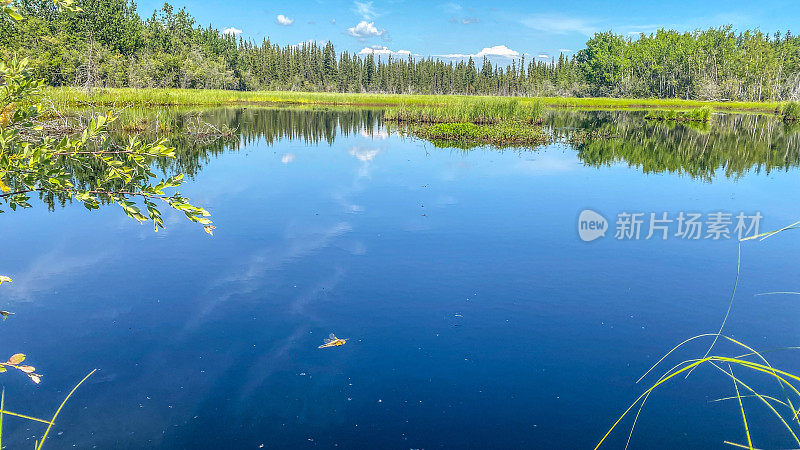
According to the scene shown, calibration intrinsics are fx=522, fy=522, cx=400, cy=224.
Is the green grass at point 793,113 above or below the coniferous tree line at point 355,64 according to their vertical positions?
below

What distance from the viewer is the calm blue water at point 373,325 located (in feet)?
15.8

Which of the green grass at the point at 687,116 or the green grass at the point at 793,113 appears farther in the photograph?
the green grass at the point at 793,113

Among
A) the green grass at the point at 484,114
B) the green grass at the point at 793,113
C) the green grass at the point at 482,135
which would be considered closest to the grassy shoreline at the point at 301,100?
the green grass at the point at 484,114

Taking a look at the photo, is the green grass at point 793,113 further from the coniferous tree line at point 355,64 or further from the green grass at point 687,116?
the coniferous tree line at point 355,64

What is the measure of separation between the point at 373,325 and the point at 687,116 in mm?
55687

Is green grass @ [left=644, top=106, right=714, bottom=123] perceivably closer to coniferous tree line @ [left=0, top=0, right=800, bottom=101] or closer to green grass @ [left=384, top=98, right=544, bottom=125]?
green grass @ [left=384, top=98, right=544, bottom=125]

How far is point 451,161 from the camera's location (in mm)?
20891

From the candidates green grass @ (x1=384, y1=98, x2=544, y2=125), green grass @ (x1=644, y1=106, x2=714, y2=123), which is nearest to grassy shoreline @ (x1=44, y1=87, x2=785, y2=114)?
green grass @ (x1=384, y1=98, x2=544, y2=125)

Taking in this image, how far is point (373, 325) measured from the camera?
21.7 ft

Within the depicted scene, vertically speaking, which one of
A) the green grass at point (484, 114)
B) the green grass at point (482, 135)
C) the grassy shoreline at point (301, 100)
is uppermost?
the grassy shoreline at point (301, 100)

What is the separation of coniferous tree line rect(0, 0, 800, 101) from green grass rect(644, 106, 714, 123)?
156ft

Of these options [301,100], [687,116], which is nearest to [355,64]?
[301,100]

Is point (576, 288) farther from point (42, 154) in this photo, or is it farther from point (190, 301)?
Answer: point (42, 154)

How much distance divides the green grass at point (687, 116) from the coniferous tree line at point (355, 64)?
4744 centimetres
